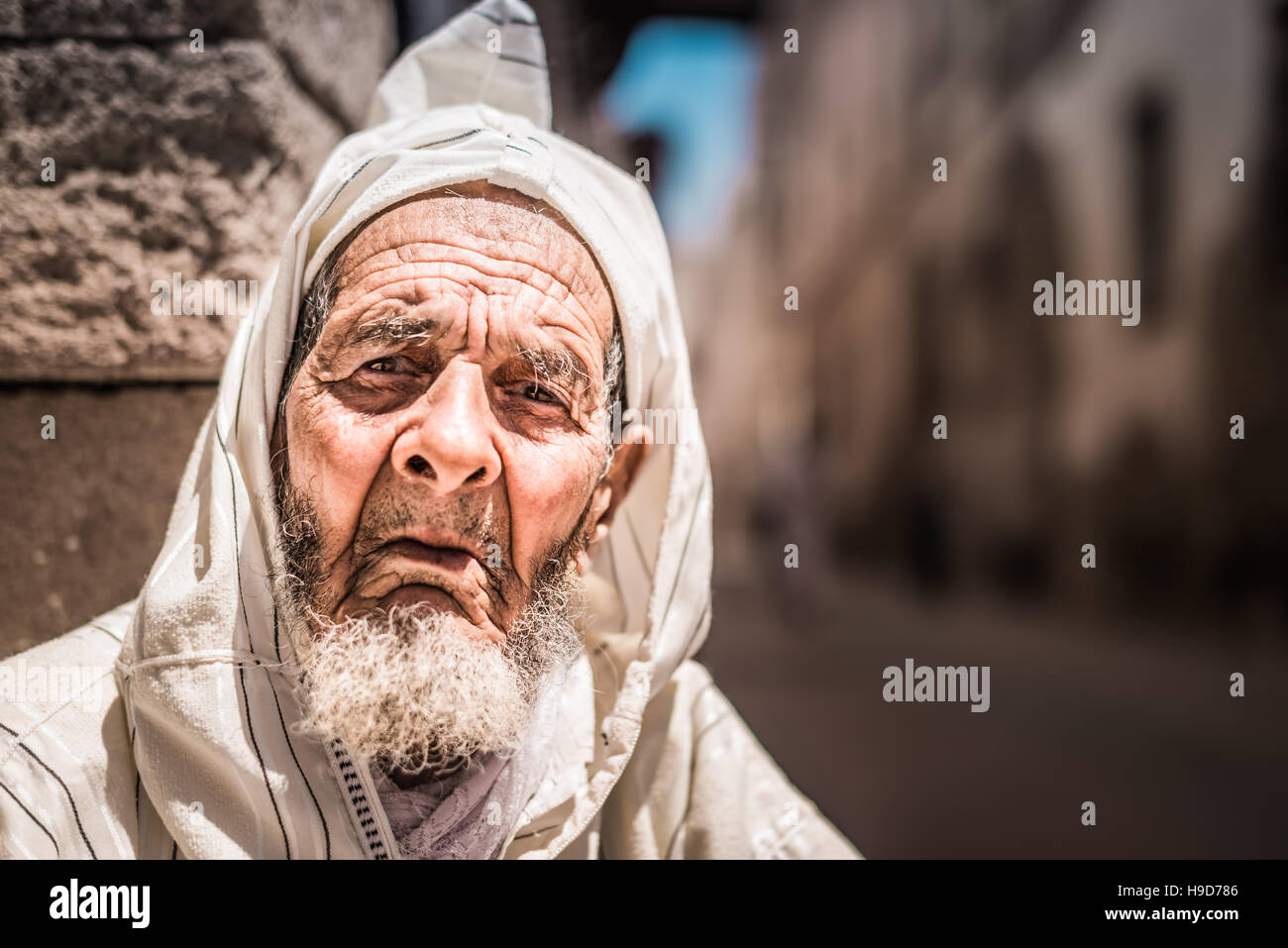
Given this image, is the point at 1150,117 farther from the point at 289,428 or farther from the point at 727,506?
the point at 727,506

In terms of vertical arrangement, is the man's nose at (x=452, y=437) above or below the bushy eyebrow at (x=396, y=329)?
below

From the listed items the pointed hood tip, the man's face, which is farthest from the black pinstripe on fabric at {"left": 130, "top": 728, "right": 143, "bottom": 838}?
the pointed hood tip

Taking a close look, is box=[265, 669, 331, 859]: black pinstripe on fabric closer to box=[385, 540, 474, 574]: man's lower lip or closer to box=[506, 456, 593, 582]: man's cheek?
box=[385, 540, 474, 574]: man's lower lip

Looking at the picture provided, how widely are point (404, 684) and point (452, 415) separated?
18.7 inches

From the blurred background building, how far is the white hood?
1.92ft

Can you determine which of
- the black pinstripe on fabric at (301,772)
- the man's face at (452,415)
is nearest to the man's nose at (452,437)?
the man's face at (452,415)

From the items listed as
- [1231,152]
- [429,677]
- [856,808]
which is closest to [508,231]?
[429,677]

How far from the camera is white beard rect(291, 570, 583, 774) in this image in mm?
1350

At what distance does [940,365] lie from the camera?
603 inches

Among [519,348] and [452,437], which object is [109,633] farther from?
[519,348]

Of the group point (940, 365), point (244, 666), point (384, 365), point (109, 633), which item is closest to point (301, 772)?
point (244, 666)

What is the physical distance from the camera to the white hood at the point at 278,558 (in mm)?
1327

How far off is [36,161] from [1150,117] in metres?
10.9

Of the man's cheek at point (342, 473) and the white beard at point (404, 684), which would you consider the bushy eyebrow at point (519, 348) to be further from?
the white beard at point (404, 684)
